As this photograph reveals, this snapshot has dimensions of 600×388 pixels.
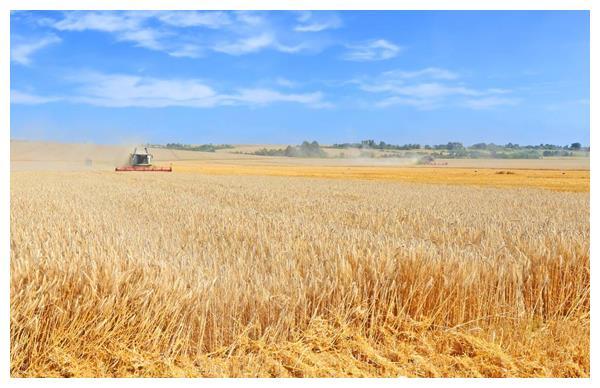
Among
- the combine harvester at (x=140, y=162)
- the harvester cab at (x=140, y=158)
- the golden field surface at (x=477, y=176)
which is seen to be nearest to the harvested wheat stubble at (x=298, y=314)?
the golden field surface at (x=477, y=176)

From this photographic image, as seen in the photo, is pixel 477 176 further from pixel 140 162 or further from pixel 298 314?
pixel 298 314

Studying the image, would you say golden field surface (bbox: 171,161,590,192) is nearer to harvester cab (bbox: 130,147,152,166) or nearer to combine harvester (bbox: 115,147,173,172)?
combine harvester (bbox: 115,147,173,172)

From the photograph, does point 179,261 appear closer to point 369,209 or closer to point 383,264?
point 383,264

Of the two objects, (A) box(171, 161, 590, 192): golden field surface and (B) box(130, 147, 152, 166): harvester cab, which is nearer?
(A) box(171, 161, 590, 192): golden field surface

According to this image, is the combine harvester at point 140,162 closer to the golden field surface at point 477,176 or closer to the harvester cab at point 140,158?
the harvester cab at point 140,158

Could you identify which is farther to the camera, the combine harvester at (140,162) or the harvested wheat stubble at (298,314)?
the combine harvester at (140,162)

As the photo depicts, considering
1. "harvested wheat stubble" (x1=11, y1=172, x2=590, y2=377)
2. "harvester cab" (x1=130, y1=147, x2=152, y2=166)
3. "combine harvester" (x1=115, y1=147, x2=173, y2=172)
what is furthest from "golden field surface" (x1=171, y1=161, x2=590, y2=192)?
"harvested wheat stubble" (x1=11, y1=172, x2=590, y2=377)

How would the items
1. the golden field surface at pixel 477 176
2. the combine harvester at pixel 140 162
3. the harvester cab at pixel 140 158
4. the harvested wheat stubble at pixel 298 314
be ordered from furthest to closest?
the harvester cab at pixel 140 158
the combine harvester at pixel 140 162
the golden field surface at pixel 477 176
the harvested wheat stubble at pixel 298 314

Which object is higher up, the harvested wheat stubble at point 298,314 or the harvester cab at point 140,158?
the harvester cab at point 140,158

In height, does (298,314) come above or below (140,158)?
below

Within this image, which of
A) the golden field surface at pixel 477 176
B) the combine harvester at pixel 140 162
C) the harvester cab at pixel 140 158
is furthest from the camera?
the harvester cab at pixel 140 158

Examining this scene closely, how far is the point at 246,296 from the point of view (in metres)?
4.67

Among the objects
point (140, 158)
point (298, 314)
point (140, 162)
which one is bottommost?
point (298, 314)

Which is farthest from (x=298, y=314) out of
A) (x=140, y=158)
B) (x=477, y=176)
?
(x=140, y=158)
